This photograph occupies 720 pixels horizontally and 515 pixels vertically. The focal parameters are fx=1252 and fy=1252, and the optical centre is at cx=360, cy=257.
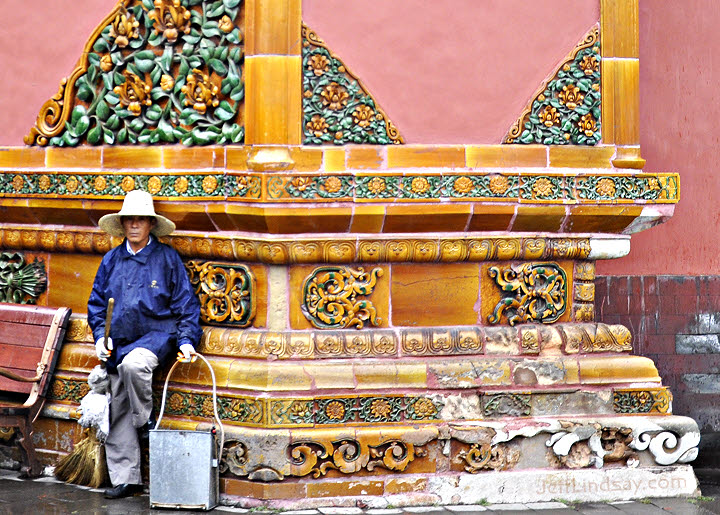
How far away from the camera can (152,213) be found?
7.59 metres

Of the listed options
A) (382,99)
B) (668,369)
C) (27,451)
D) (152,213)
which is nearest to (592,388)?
(668,369)

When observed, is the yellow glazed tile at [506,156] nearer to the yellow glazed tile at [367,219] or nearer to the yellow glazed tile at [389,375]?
the yellow glazed tile at [367,219]

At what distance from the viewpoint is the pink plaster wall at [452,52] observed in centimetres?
759

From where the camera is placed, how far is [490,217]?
25.2 ft

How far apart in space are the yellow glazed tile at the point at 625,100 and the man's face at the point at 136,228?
9.84 ft

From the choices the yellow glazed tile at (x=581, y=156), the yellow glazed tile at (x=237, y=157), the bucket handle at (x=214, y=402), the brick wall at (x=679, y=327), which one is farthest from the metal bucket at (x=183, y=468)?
the brick wall at (x=679, y=327)

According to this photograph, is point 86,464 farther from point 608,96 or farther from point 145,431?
point 608,96

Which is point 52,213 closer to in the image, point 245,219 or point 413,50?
point 245,219

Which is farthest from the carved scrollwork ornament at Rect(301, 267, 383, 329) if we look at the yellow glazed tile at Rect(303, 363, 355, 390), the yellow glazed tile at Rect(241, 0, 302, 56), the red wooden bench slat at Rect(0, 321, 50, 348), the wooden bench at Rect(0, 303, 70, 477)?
the red wooden bench slat at Rect(0, 321, 50, 348)

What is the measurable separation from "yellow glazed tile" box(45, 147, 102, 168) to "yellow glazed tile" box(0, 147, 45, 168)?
0.07 meters

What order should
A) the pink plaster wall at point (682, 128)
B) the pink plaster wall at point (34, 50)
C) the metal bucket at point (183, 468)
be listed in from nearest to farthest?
the metal bucket at point (183, 468) → the pink plaster wall at point (34, 50) → the pink plaster wall at point (682, 128)

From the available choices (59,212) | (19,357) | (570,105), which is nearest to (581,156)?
(570,105)

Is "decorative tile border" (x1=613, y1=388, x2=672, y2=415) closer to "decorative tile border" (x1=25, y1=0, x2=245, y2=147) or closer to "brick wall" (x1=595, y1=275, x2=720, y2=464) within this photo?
"brick wall" (x1=595, y1=275, x2=720, y2=464)

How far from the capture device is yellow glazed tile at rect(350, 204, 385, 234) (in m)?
7.44
